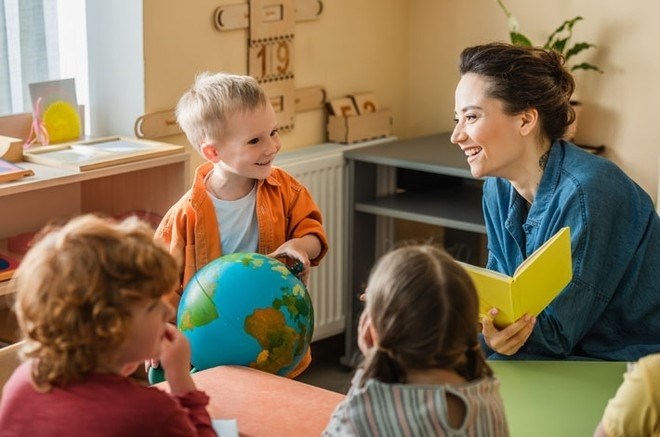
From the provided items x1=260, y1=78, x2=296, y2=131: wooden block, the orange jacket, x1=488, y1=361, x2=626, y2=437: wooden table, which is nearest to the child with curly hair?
x1=488, y1=361, x2=626, y2=437: wooden table

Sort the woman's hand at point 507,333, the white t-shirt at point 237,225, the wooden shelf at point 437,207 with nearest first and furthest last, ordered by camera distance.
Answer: the woman's hand at point 507,333
the white t-shirt at point 237,225
the wooden shelf at point 437,207

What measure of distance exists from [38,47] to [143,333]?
2395 millimetres

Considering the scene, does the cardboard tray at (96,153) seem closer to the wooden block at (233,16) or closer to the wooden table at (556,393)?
the wooden block at (233,16)

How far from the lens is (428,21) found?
4.86 m

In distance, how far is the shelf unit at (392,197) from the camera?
4.23m

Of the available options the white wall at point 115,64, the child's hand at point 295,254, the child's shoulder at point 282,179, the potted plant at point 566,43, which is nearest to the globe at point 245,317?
the child's hand at point 295,254

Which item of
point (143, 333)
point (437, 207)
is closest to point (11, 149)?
point (437, 207)

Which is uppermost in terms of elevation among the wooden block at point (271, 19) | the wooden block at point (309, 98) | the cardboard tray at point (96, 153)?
the wooden block at point (271, 19)

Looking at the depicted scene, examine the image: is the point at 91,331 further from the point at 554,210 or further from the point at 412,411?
the point at 554,210

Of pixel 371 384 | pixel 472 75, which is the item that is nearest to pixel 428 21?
pixel 472 75

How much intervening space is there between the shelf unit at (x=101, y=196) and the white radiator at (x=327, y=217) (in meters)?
0.68

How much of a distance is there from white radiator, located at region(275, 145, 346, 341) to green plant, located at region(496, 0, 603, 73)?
2.84 ft

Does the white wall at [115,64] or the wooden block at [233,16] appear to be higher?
the wooden block at [233,16]

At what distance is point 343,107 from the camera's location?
4.61 meters
